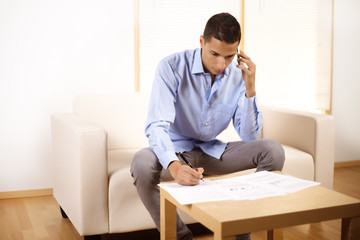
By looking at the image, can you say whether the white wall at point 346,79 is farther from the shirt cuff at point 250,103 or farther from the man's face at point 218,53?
the man's face at point 218,53

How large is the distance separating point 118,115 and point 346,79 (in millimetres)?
2357

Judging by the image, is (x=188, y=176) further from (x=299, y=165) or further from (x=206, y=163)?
(x=299, y=165)

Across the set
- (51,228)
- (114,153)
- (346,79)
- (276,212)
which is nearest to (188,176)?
(276,212)

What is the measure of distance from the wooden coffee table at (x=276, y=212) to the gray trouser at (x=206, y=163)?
328 millimetres

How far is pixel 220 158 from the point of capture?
212 centimetres

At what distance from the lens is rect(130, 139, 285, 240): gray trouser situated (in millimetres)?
1842

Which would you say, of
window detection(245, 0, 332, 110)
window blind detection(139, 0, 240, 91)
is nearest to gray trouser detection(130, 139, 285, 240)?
window blind detection(139, 0, 240, 91)

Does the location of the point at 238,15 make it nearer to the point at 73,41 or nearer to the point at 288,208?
the point at 73,41

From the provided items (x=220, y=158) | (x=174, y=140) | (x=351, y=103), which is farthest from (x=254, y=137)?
(x=351, y=103)

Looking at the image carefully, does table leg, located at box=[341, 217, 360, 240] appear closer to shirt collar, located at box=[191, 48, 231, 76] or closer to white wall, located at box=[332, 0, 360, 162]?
shirt collar, located at box=[191, 48, 231, 76]

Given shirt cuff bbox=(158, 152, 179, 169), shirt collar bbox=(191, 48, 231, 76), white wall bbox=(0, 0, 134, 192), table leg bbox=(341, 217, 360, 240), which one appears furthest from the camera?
white wall bbox=(0, 0, 134, 192)

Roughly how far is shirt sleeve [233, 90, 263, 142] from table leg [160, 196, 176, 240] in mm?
691

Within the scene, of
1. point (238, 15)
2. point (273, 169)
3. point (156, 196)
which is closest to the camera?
point (156, 196)

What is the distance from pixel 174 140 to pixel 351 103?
2525 mm
